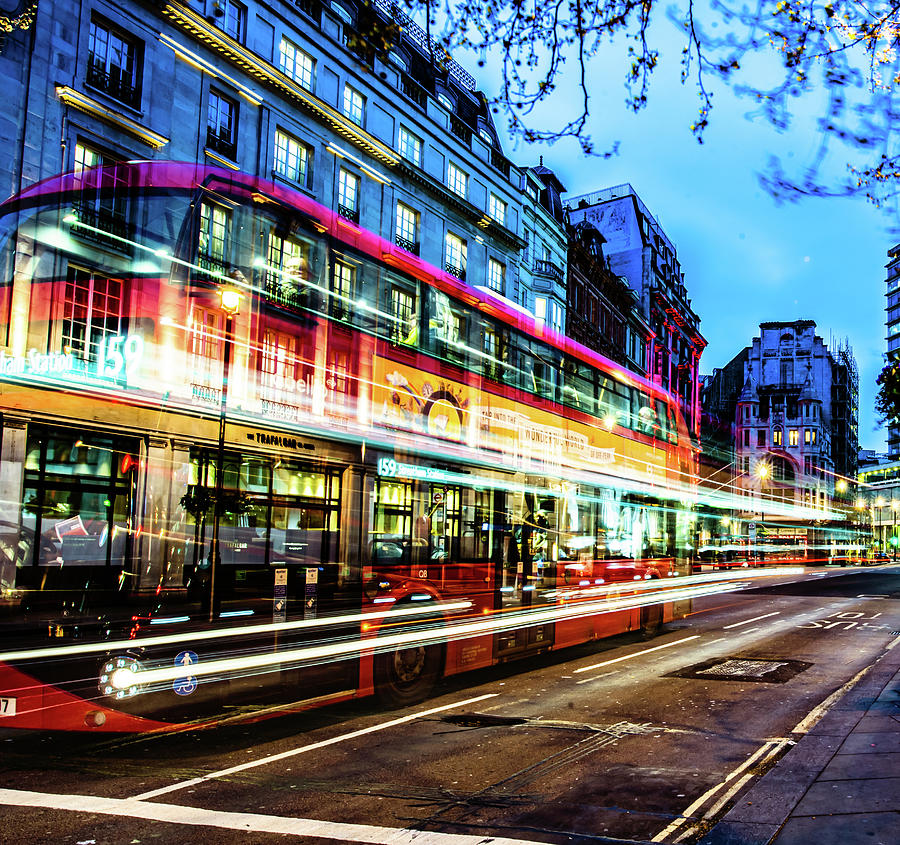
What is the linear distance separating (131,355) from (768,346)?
111808 millimetres

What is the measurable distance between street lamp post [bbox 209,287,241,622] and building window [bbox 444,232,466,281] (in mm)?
21977

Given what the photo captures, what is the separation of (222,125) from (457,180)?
44.9 feet

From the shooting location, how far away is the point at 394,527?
10281mm

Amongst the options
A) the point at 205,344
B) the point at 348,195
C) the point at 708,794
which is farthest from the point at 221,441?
the point at 348,195

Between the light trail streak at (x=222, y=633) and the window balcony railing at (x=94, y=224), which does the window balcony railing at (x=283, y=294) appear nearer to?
the light trail streak at (x=222, y=633)

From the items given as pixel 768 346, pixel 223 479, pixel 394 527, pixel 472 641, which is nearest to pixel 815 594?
pixel 472 641

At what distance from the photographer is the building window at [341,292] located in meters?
9.70

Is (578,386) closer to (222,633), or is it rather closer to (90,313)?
(222,633)

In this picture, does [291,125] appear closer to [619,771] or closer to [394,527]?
[394,527]

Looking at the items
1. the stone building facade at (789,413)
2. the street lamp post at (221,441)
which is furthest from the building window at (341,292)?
the stone building facade at (789,413)

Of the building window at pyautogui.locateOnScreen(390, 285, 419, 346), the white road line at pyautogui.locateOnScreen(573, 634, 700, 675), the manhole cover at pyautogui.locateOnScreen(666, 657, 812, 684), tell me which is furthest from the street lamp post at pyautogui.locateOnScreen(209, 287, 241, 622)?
the manhole cover at pyautogui.locateOnScreen(666, 657, 812, 684)

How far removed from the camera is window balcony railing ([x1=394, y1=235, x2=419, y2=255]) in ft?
105

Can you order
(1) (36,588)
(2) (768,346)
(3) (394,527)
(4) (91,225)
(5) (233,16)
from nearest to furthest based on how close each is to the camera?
(3) (394,527) < (1) (36,588) < (4) (91,225) < (5) (233,16) < (2) (768,346)

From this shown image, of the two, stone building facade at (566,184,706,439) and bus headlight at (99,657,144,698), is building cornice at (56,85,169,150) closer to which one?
bus headlight at (99,657,144,698)
